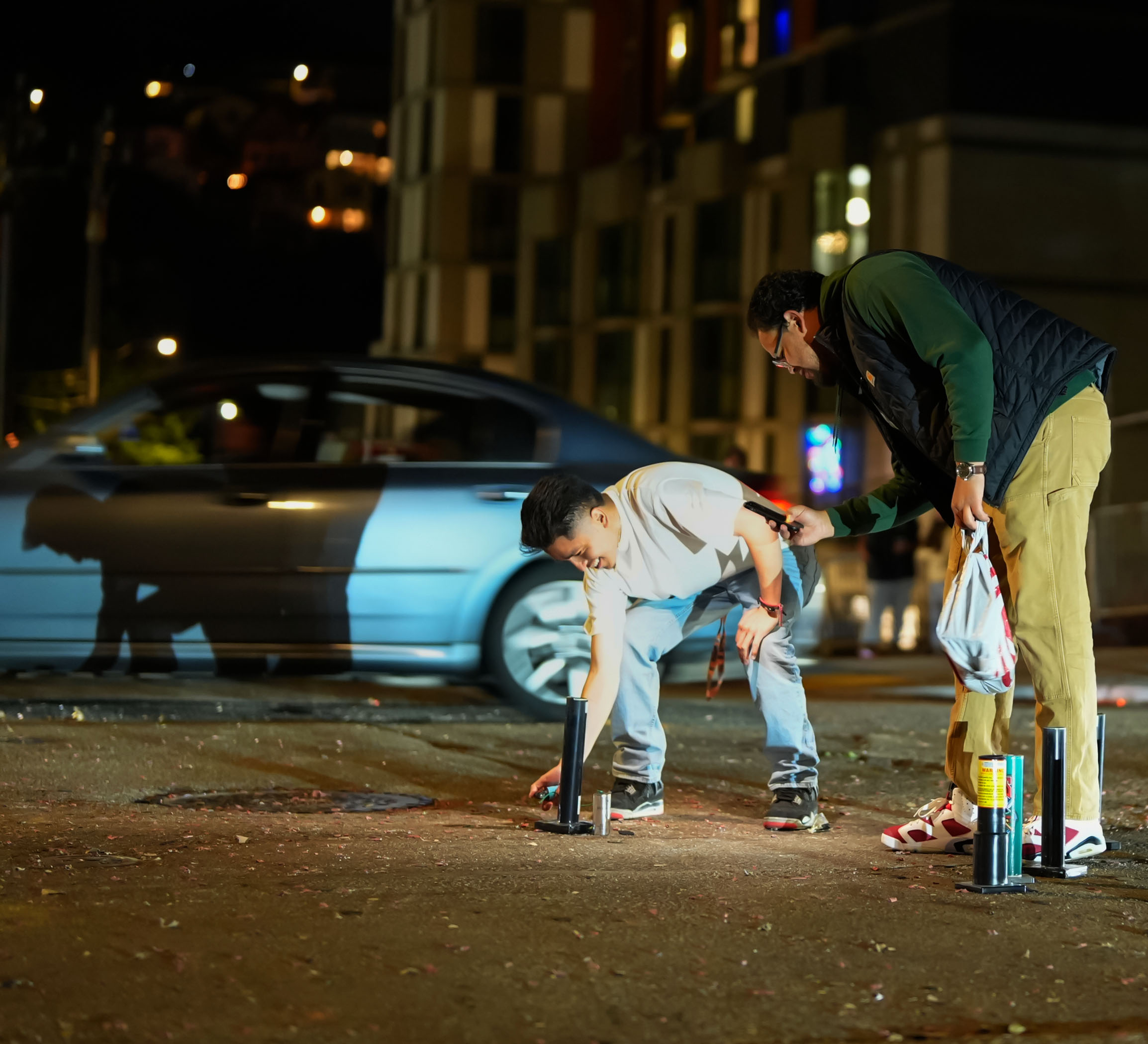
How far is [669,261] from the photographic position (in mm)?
39812

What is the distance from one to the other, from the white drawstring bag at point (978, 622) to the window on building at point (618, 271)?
37748 millimetres

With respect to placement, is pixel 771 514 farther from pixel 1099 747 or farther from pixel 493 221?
pixel 493 221

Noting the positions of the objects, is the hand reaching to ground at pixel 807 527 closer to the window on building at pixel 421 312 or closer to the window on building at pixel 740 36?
the window on building at pixel 740 36

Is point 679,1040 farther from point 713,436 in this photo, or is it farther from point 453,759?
point 713,436

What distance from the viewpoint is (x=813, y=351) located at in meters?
5.16

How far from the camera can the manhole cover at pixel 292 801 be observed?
5.83 meters

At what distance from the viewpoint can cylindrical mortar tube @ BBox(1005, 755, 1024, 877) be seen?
459 cm

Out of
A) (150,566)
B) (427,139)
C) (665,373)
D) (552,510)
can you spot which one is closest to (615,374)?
(665,373)

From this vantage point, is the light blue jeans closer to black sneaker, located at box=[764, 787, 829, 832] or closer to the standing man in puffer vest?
black sneaker, located at box=[764, 787, 829, 832]

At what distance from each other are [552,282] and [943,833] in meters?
43.2

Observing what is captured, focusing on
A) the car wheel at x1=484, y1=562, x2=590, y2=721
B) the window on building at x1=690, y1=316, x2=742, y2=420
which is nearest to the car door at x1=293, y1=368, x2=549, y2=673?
the car wheel at x1=484, y1=562, x2=590, y2=721

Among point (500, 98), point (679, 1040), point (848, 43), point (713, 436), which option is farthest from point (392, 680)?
point (500, 98)

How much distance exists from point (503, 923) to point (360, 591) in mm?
4258

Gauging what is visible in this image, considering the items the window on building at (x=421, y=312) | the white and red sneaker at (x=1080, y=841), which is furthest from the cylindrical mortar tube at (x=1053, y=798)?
the window on building at (x=421, y=312)
